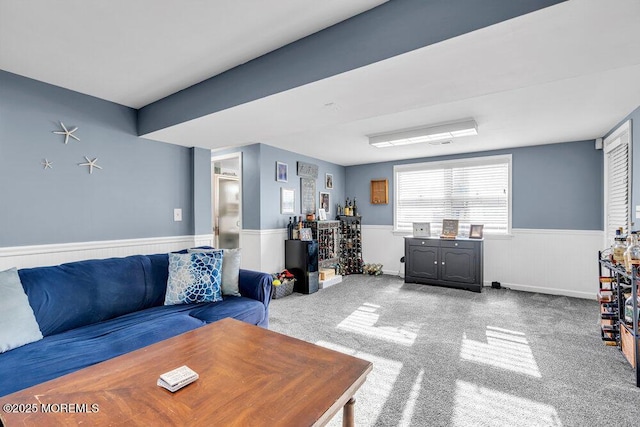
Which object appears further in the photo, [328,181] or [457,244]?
[328,181]

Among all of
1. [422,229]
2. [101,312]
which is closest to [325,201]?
[422,229]

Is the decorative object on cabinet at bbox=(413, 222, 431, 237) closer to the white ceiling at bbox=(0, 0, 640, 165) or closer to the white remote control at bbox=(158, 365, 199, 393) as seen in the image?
the white ceiling at bbox=(0, 0, 640, 165)

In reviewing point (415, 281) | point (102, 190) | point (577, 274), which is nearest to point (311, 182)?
point (415, 281)

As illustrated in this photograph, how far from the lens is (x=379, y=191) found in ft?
20.1

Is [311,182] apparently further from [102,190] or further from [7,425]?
[7,425]

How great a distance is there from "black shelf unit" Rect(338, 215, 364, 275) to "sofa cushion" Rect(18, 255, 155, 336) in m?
3.97

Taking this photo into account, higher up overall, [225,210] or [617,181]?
[617,181]

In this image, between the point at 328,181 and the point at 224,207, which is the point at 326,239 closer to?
the point at 328,181

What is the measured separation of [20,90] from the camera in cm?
239

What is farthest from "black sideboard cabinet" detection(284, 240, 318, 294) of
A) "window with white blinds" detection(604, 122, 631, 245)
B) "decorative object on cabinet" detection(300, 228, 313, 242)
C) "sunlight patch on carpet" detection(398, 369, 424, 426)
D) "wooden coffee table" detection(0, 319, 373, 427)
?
"window with white blinds" detection(604, 122, 631, 245)

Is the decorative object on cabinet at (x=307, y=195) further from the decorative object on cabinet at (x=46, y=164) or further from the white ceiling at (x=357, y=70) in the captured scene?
the decorative object on cabinet at (x=46, y=164)

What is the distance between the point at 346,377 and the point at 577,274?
4879mm

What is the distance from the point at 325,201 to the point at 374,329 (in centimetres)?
319

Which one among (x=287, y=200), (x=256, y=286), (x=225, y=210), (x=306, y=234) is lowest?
(x=256, y=286)
